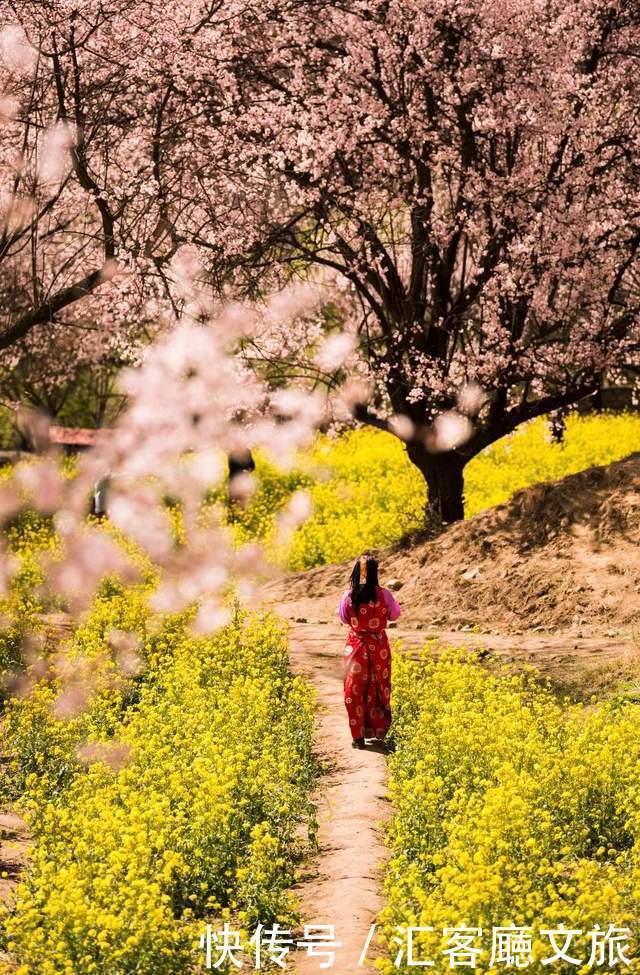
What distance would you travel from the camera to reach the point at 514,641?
1496 centimetres

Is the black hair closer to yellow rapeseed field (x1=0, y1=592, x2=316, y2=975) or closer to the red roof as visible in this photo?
yellow rapeseed field (x1=0, y1=592, x2=316, y2=975)

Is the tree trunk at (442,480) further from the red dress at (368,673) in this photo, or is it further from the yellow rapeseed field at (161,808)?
the red dress at (368,673)

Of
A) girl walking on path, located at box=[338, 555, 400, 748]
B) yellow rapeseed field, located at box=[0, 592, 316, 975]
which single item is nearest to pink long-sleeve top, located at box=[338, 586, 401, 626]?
girl walking on path, located at box=[338, 555, 400, 748]

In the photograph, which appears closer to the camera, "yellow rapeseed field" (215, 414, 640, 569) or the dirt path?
the dirt path

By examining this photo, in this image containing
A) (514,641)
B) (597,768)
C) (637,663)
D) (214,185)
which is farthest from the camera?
(214,185)

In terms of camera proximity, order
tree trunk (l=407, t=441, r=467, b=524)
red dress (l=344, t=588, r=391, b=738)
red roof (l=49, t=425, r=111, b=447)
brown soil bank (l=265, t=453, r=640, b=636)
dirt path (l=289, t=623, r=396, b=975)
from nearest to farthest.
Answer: dirt path (l=289, t=623, r=396, b=975) < red dress (l=344, t=588, r=391, b=738) < brown soil bank (l=265, t=453, r=640, b=636) < tree trunk (l=407, t=441, r=467, b=524) < red roof (l=49, t=425, r=111, b=447)

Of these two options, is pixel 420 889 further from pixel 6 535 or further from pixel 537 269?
pixel 6 535

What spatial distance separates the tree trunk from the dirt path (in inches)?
280

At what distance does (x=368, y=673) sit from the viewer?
11.2 metres

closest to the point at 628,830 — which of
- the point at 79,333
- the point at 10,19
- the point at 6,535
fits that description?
the point at 10,19

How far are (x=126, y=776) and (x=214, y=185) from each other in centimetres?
928

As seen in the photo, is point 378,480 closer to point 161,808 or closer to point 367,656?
point 367,656

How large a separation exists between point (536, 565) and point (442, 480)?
345 centimetres

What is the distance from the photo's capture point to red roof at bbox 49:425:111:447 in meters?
39.3
